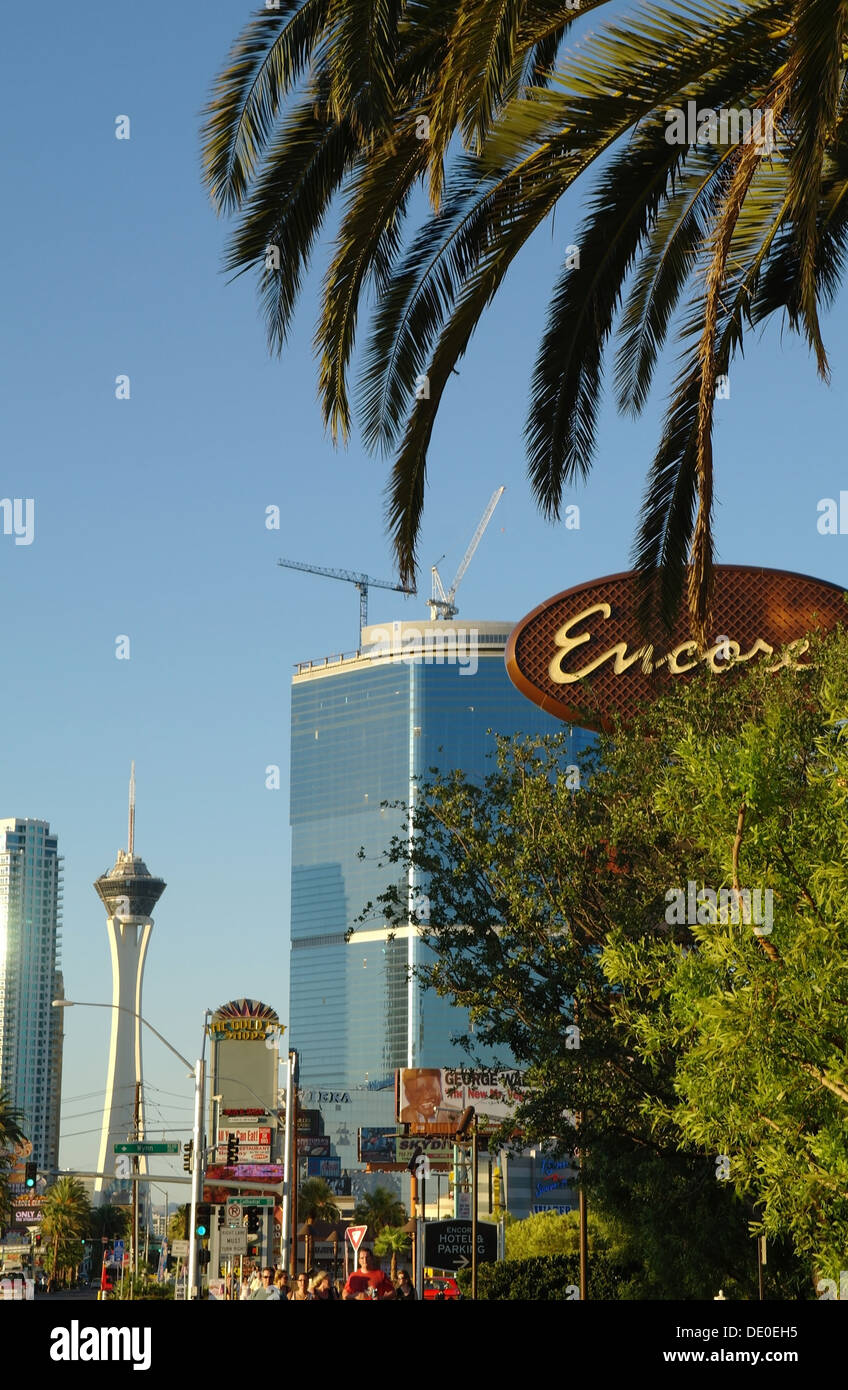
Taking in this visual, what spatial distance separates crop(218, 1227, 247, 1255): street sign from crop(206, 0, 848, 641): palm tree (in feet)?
191

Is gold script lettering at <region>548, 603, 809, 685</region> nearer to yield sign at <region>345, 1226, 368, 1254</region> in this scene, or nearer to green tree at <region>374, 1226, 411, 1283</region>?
yield sign at <region>345, 1226, 368, 1254</region>

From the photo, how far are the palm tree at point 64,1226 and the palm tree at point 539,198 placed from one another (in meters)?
Answer: 125

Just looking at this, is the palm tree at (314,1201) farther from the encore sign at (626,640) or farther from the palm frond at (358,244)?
the palm frond at (358,244)

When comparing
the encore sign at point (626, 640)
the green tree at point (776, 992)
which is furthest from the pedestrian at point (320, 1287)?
the encore sign at point (626, 640)

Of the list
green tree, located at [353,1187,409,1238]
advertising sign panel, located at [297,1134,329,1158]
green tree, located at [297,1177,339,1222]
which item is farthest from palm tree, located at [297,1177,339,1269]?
advertising sign panel, located at [297,1134,329,1158]

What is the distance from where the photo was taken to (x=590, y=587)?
2988 centimetres

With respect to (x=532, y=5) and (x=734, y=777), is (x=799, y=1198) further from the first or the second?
(x=532, y=5)

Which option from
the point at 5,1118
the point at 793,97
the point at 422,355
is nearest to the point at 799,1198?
the point at 422,355

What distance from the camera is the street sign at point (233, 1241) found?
216 ft

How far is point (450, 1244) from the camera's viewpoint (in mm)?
42656

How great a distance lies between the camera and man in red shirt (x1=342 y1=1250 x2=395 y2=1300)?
1856cm

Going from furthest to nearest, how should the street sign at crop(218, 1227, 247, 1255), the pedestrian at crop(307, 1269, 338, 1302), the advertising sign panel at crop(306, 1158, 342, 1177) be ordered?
the advertising sign panel at crop(306, 1158, 342, 1177)
the street sign at crop(218, 1227, 247, 1255)
the pedestrian at crop(307, 1269, 338, 1302)

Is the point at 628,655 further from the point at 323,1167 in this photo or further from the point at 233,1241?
the point at 323,1167
